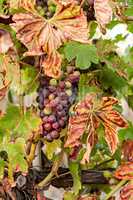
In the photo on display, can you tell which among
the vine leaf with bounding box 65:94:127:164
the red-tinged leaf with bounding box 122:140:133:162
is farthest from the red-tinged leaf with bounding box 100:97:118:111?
the red-tinged leaf with bounding box 122:140:133:162

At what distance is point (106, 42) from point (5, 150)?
8.4 inches

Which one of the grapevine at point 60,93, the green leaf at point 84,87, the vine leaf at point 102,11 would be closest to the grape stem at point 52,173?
the grapevine at point 60,93

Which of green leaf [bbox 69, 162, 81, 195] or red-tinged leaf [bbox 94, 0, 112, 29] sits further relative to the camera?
green leaf [bbox 69, 162, 81, 195]

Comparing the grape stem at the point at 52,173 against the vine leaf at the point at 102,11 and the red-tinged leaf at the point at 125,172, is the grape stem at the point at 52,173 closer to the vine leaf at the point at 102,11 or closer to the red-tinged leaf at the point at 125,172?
the red-tinged leaf at the point at 125,172

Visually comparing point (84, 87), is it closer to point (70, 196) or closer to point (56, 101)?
point (56, 101)

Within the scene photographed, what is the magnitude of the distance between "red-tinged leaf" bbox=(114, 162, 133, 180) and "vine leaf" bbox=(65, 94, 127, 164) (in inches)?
2.4

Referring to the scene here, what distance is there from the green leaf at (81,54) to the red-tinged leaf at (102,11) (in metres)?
0.05

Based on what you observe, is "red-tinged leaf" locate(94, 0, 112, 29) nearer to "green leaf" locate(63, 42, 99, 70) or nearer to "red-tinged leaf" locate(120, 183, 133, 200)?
"green leaf" locate(63, 42, 99, 70)

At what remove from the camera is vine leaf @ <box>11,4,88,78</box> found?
67 cm

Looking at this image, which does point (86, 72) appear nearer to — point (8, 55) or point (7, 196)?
point (8, 55)

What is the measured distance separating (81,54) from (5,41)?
3.9 inches

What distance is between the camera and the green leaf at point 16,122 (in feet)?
2.45

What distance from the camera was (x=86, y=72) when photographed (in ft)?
2.52

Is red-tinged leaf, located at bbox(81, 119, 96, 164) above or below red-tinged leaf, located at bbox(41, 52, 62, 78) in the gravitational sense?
below
